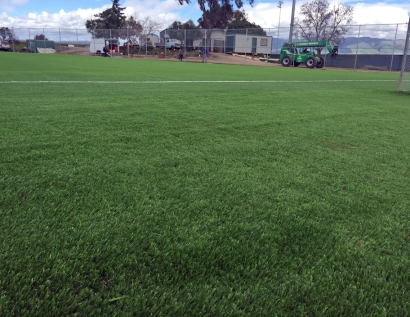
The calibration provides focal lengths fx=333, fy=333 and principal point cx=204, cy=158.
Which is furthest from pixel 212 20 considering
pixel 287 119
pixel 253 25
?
pixel 287 119

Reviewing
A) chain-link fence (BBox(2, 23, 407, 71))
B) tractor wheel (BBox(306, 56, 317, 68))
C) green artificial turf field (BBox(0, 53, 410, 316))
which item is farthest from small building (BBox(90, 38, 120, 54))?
green artificial turf field (BBox(0, 53, 410, 316))

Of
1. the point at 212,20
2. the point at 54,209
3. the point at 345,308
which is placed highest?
the point at 212,20

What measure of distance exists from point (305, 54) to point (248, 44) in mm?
9859

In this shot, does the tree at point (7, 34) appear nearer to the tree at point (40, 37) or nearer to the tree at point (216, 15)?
the tree at point (40, 37)

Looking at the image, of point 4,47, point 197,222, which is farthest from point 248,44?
point 197,222

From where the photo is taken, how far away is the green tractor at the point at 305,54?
25.9m

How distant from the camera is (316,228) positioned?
1643 mm

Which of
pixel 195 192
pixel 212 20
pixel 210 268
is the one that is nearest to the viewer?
pixel 210 268

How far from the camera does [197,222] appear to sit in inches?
63.5

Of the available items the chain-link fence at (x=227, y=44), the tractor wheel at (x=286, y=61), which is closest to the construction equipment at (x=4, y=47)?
the chain-link fence at (x=227, y=44)

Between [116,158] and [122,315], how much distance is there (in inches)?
58.5

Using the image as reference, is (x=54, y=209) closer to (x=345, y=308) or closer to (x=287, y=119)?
(x=345, y=308)

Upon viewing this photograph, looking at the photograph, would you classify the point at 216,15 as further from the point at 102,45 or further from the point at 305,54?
the point at 305,54

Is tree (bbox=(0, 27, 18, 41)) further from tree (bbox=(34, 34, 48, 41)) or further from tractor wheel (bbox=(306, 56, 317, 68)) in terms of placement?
tractor wheel (bbox=(306, 56, 317, 68))
